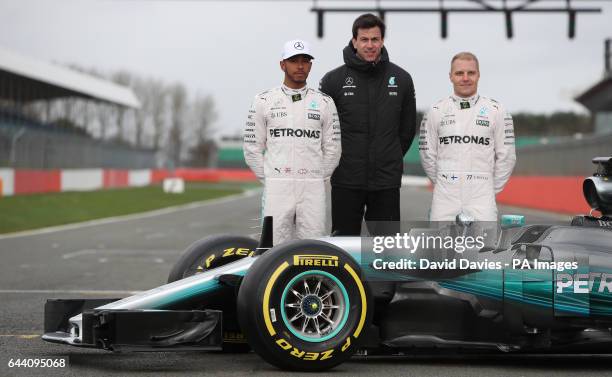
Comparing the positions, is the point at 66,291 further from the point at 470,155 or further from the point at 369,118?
the point at 470,155

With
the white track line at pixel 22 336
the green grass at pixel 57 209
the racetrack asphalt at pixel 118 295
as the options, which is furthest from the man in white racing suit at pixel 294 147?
the green grass at pixel 57 209

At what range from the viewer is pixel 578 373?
5.61 metres

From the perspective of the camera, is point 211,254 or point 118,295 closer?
point 211,254

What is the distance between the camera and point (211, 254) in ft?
21.3

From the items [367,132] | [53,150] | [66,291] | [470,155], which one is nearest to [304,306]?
[367,132]

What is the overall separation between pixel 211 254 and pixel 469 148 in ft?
6.08

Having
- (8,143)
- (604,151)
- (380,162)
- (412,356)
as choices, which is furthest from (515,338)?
(8,143)

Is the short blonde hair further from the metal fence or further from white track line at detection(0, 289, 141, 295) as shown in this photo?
the metal fence

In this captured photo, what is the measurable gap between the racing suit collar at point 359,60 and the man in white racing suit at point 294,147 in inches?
13.4

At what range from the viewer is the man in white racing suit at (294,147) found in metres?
6.49

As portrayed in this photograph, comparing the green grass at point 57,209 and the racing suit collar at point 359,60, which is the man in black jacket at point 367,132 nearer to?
the racing suit collar at point 359,60

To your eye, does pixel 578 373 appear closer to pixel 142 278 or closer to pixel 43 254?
pixel 142 278

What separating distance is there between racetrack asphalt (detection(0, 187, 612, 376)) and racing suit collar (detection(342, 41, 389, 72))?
3.49ft

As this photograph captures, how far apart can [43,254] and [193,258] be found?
9093 mm
